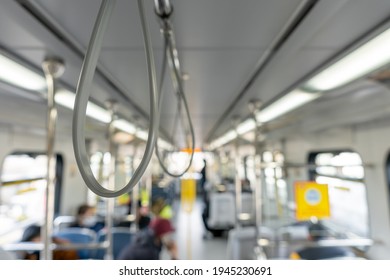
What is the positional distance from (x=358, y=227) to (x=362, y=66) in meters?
1.83

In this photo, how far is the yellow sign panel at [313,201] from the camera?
124cm

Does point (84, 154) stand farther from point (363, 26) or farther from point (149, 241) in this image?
point (149, 241)

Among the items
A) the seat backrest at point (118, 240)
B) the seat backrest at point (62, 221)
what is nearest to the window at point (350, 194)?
the seat backrest at point (118, 240)

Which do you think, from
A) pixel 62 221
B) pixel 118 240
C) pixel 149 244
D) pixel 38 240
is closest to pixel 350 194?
pixel 149 244

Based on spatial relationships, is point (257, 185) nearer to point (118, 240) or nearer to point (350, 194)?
point (350, 194)

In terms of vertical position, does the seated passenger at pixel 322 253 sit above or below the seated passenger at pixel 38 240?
below

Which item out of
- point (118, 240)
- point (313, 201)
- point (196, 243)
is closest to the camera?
point (313, 201)

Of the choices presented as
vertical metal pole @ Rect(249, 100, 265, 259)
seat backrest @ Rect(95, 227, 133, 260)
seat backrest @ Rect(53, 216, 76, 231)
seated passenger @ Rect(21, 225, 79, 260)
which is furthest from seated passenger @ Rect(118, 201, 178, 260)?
seat backrest @ Rect(53, 216, 76, 231)

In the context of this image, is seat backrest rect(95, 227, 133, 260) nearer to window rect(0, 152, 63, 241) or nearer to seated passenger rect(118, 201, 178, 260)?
seated passenger rect(118, 201, 178, 260)

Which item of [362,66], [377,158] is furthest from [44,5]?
[377,158]

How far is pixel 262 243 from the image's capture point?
1389 mm

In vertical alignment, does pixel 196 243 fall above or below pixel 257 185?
below

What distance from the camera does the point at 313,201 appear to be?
1.27m

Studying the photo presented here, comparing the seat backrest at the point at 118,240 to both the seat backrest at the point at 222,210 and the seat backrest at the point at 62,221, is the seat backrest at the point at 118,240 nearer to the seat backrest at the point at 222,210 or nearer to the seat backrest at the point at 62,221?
the seat backrest at the point at 62,221
